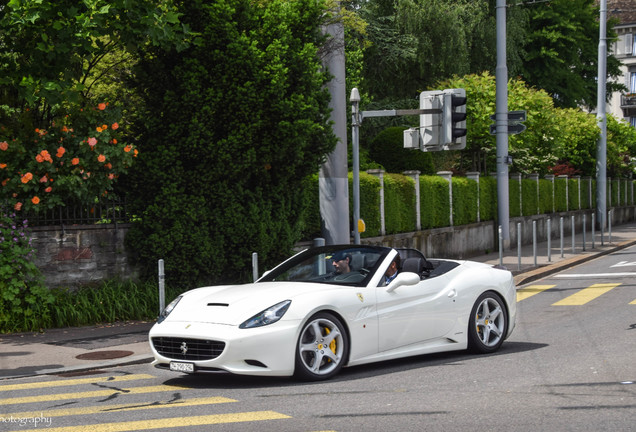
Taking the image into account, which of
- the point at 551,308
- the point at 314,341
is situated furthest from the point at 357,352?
the point at 551,308

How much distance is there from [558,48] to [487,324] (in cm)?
4719

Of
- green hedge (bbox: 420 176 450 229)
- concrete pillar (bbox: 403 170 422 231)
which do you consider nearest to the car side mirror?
concrete pillar (bbox: 403 170 422 231)

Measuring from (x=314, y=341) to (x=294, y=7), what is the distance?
853cm

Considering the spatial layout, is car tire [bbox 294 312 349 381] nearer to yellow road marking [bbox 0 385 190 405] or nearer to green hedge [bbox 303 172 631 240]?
yellow road marking [bbox 0 385 190 405]

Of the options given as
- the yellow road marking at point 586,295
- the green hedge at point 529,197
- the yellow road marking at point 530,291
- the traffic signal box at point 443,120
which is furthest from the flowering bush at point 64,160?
the green hedge at point 529,197

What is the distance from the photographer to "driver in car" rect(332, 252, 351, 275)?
30.9 ft

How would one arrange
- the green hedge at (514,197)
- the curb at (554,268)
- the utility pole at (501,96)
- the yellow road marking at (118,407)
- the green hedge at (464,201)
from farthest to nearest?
the green hedge at (514,197)
the green hedge at (464,201)
the utility pole at (501,96)
the curb at (554,268)
the yellow road marking at (118,407)

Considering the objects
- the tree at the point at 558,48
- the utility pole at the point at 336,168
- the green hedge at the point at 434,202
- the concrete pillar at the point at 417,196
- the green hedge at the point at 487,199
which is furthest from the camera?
the tree at the point at 558,48

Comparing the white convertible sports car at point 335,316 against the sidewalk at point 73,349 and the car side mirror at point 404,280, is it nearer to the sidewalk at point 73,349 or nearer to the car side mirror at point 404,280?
the car side mirror at point 404,280

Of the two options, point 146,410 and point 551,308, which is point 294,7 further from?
point 146,410

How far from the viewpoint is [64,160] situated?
13.1 m

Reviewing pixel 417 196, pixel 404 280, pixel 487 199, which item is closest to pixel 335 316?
pixel 404 280

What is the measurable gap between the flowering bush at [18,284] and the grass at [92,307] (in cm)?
1

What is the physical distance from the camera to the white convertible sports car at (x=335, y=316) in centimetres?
809
